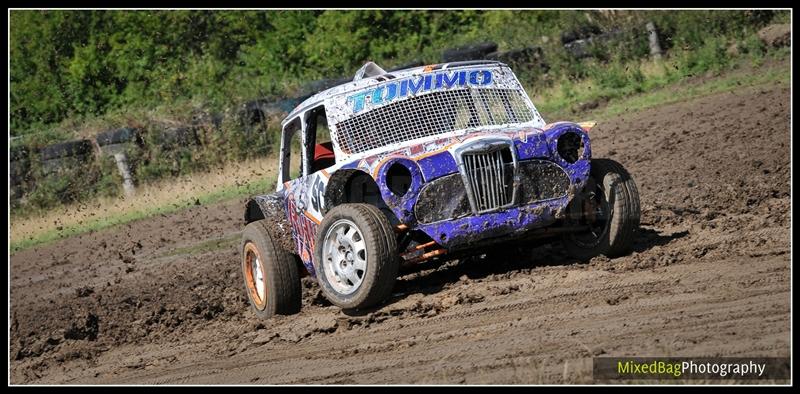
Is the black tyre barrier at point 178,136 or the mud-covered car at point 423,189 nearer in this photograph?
the mud-covered car at point 423,189

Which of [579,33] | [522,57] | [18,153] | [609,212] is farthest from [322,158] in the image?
[18,153]

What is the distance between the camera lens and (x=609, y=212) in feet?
27.6

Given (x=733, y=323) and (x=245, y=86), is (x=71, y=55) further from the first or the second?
(x=733, y=323)

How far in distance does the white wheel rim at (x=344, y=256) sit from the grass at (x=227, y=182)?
893cm

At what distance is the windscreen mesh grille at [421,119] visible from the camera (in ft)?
28.7

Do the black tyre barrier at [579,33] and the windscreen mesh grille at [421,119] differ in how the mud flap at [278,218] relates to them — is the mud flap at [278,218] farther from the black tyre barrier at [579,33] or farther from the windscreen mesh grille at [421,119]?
the black tyre barrier at [579,33]

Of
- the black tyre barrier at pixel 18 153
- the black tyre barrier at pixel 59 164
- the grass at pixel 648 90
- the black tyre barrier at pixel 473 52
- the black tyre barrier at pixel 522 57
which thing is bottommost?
the black tyre barrier at pixel 59 164

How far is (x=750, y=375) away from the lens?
5.46m

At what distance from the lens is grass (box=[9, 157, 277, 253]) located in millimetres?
17906

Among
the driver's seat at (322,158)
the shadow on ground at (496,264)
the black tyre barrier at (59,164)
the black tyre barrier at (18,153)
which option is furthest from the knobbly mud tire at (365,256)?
the black tyre barrier at (18,153)

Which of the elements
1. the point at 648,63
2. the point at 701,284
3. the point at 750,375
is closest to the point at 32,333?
the point at 701,284

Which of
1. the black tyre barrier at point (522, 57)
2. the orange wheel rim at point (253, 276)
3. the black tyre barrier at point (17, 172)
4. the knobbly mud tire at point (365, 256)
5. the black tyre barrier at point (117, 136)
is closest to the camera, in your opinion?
the knobbly mud tire at point (365, 256)

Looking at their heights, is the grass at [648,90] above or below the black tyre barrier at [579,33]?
below

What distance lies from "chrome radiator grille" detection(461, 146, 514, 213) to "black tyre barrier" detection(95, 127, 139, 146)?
1290 cm
